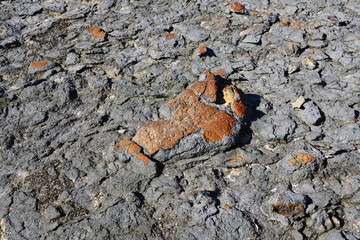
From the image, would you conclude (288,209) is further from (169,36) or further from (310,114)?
(169,36)

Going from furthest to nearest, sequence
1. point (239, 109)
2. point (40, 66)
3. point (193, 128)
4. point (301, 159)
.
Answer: point (40, 66), point (239, 109), point (193, 128), point (301, 159)

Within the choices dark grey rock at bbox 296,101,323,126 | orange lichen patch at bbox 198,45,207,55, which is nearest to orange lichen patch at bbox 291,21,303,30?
orange lichen patch at bbox 198,45,207,55

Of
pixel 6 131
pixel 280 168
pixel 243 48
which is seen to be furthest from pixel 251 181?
pixel 6 131

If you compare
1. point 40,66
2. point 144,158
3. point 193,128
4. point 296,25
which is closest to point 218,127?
point 193,128

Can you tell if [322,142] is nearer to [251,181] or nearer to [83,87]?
[251,181]

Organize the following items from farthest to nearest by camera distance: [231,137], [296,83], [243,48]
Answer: [243,48] < [296,83] < [231,137]

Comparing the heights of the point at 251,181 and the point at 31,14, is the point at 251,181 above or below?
below
